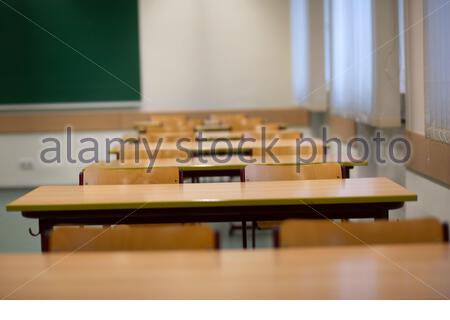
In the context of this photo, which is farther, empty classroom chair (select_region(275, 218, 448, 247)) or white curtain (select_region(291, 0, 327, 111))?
white curtain (select_region(291, 0, 327, 111))

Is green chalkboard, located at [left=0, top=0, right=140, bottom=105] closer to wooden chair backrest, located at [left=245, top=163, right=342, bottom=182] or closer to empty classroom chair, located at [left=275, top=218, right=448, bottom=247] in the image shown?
wooden chair backrest, located at [left=245, top=163, right=342, bottom=182]

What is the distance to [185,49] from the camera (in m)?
11.8

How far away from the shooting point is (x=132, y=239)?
2.79m

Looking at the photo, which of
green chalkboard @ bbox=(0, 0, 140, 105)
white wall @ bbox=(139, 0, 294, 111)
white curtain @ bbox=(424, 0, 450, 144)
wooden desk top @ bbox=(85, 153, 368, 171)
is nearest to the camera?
white curtain @ bbox=(424, 0, 450, 144)

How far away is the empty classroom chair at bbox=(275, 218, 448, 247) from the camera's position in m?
2.77

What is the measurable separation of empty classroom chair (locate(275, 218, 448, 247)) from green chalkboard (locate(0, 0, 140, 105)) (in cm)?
892

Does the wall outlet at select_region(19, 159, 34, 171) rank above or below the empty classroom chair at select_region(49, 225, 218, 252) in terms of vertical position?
below

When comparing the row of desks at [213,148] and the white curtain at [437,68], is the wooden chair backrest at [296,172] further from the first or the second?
the row of desks at [213,148]

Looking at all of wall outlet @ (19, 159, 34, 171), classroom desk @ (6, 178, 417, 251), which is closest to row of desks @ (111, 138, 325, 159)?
classroom desk @ (6, 178, 417, 251)

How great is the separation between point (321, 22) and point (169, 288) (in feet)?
28.1

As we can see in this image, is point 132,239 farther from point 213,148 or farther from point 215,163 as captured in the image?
point 213,148

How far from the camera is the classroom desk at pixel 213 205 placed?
4.01 metres

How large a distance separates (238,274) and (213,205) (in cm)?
168
